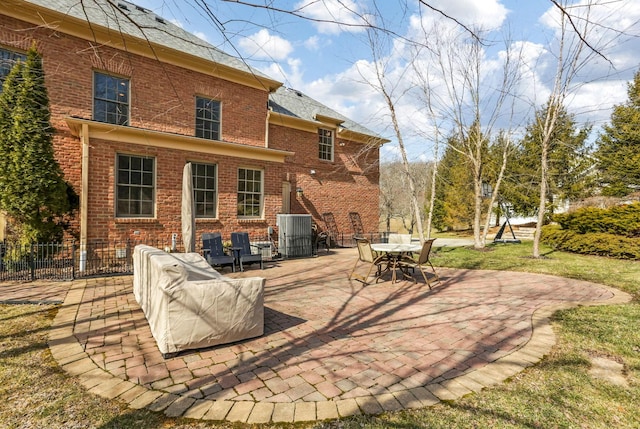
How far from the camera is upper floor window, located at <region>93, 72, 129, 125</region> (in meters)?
9.24

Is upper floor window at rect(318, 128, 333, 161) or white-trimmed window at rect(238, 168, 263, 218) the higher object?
upper floor window at rect(318, 128, 333, 161)

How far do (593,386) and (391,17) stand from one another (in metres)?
3.77

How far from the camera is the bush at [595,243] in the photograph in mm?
10773

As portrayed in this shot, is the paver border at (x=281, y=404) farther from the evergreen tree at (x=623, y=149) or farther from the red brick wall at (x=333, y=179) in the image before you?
the evergreen tree at (x=623, y=149)

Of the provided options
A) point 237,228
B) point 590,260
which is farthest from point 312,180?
point 590,260

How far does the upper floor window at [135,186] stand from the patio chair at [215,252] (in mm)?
2481

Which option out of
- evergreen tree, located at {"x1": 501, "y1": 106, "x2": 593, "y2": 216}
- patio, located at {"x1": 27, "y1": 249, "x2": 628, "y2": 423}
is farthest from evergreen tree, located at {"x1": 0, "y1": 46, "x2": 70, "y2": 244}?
evergreen tree, located at {"x1": 501, "y1": 106, "x2": 593, "y2": 216}

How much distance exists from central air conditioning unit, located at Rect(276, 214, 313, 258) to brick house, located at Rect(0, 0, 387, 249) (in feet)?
3.21

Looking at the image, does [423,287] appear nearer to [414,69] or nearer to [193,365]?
[193,365]

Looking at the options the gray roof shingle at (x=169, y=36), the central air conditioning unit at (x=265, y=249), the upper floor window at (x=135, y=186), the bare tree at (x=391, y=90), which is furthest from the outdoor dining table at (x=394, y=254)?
the upper floor window at (x=135, y=186)

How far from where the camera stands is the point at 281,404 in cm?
251

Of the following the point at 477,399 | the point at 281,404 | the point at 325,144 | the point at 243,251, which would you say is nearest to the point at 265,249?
the point at 243,251

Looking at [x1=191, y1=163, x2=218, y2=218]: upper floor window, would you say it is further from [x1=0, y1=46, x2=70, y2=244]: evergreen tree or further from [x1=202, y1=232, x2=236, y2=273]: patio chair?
[x1=0, y1=46, x2=70, y2=244]: evergreen tree

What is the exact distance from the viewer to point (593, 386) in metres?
2.76
